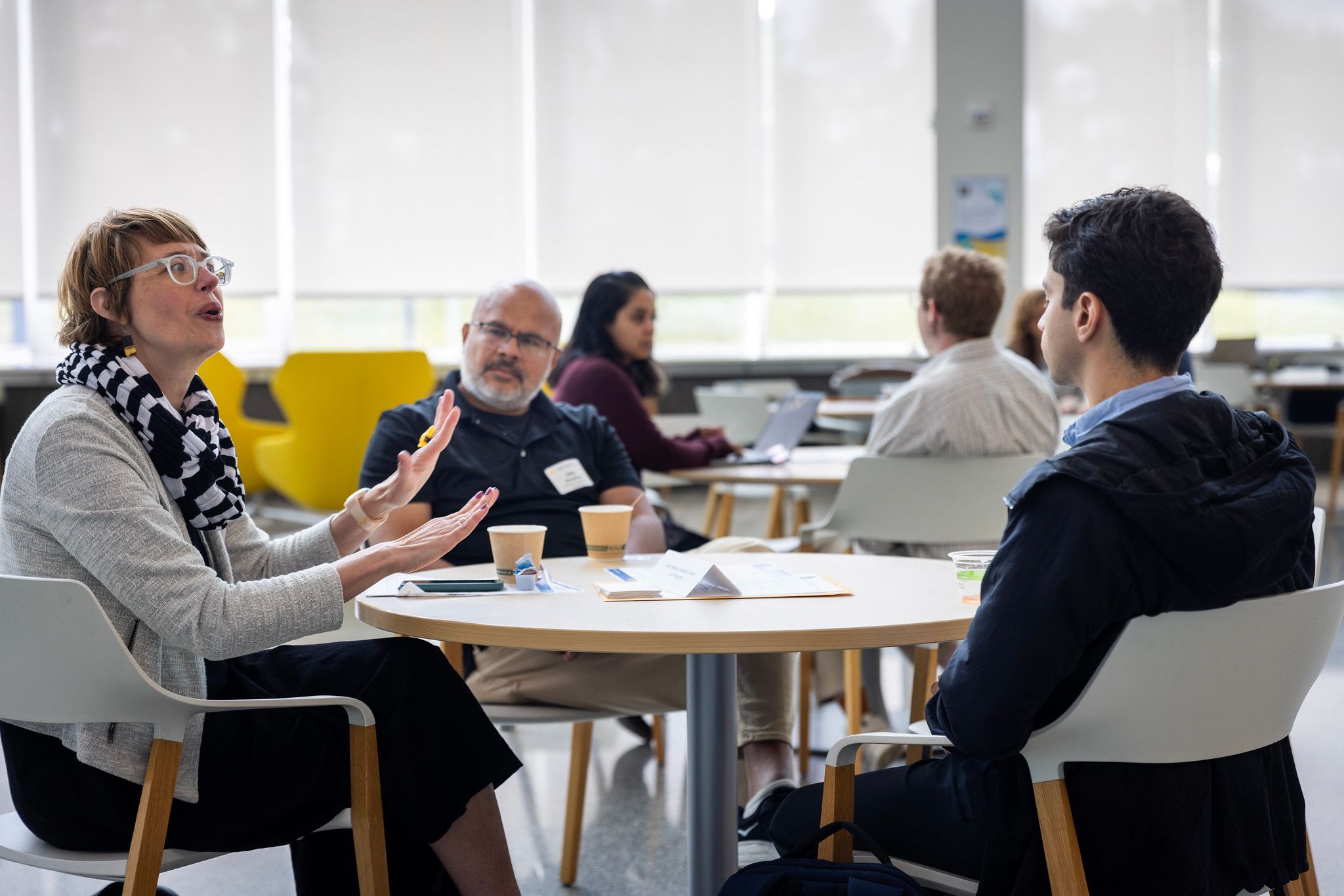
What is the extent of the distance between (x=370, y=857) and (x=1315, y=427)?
708 cm

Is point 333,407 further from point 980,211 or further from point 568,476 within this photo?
point 980,211

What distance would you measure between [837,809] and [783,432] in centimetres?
216

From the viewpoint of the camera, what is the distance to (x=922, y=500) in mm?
2771

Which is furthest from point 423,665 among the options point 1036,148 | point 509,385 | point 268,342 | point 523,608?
point 1036,148

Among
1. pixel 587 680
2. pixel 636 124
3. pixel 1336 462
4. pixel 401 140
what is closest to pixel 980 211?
pixel 636 124

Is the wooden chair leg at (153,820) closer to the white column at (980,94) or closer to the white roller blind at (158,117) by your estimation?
the white roller blind at (158,117)

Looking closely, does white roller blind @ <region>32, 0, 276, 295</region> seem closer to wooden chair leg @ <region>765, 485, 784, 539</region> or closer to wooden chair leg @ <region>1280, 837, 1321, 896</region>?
wooden chair leg @ <region>765, 485, 784, 539</region>

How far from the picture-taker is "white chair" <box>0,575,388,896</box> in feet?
4.42

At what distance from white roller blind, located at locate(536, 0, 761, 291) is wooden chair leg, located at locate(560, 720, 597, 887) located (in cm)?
574

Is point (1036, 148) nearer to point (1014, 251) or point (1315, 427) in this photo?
point (1014, 251)

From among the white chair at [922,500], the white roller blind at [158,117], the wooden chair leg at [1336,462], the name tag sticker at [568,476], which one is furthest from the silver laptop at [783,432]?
the white roller blind at [158,117]

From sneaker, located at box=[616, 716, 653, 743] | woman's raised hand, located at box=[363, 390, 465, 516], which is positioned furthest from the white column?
woman's raised hand, located at box=[363, 390, 465, 516]

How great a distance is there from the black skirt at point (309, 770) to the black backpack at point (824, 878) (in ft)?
1.42

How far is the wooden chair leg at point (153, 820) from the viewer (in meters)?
1.44
